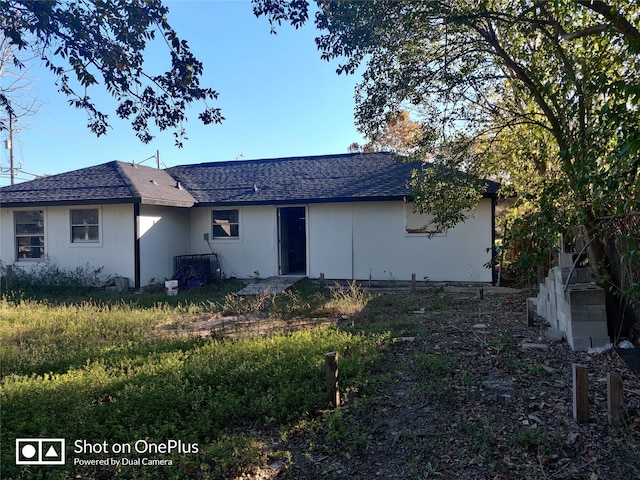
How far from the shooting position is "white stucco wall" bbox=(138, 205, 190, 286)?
11.9m

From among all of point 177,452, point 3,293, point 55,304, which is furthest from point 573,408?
point 3,293

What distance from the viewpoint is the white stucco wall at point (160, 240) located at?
11867 mm

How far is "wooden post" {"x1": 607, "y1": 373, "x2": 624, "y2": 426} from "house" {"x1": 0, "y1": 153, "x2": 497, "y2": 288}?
8253mm

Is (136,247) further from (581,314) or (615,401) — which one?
(615,401)

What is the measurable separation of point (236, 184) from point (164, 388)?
1096 cm

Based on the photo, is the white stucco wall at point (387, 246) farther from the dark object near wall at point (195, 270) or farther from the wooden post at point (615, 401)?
the wooden post at point (615, 401)

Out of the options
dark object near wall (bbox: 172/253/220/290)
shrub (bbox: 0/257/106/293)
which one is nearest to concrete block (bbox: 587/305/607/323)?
dark object near wall (bbox: 172/253/220/290)

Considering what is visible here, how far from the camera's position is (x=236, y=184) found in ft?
47.1

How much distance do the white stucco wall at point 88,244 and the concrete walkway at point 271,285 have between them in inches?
138

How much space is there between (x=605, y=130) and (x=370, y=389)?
3.24m

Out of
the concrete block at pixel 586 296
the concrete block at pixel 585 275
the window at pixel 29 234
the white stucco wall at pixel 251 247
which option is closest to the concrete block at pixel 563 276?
the concrete block at pixel 585 275

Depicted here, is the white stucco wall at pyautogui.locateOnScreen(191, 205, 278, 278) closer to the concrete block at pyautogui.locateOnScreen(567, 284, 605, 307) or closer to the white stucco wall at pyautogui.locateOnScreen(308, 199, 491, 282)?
the white stucco wall at pyautogui.locateOnScreen(308, 199, 491, 282)

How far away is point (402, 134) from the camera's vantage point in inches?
938

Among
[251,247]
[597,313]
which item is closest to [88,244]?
[251,247]
